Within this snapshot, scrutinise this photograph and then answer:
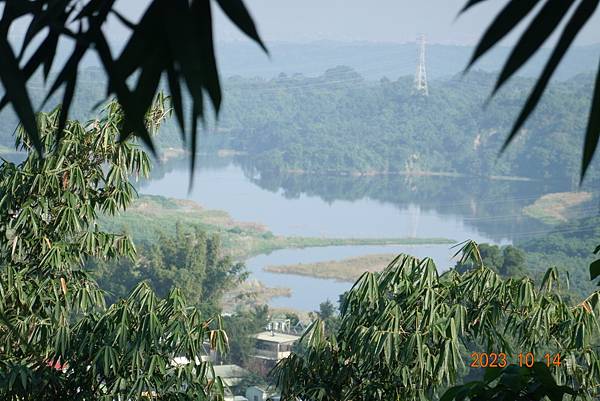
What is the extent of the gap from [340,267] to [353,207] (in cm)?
1110

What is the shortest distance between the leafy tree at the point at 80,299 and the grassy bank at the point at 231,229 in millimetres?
19629

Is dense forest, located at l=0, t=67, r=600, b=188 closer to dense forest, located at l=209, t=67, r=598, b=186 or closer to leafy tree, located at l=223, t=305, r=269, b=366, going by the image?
dense forest, located at l=209, t=67, r=598, b=186

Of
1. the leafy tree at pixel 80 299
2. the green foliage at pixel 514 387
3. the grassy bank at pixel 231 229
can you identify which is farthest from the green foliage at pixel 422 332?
the grassy bank at pixel 231 229

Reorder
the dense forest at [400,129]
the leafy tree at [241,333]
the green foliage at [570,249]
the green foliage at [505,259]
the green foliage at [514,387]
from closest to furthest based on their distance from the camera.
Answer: the green foliage at [514,387]
the green foliage at [505,259]
the leafy tree at [241,333]
the green foliage at [570,249]
the dense forest at [400,129]

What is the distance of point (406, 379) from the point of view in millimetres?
2420

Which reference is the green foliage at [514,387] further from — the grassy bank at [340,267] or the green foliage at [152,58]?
the grassy bank at [340,267]

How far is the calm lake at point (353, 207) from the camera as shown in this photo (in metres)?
24.9

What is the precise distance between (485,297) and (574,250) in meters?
17.9

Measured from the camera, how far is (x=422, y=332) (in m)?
2.46

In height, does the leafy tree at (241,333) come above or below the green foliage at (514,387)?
below

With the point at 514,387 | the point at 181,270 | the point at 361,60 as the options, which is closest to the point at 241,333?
the point at 181,270

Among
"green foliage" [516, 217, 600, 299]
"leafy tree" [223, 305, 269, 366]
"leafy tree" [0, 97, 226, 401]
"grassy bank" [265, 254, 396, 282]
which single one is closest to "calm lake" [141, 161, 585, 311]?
"grassy bank" [265, 254, 396, 282]

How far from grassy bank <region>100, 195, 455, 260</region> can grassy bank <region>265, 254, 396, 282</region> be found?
1382mm

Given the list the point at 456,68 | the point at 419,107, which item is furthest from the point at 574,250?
the point at 456,68
